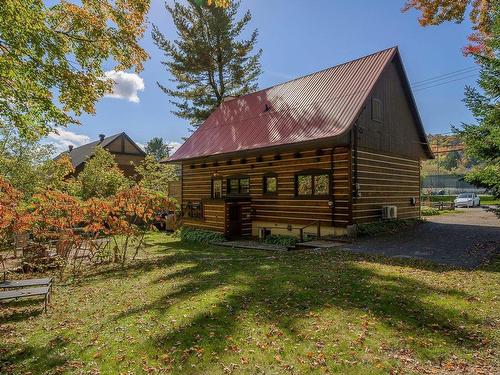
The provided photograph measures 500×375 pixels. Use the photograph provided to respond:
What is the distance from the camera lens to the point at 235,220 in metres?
16.8

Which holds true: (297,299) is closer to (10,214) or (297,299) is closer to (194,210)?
(10,214)

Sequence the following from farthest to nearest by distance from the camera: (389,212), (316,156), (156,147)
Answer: (156,147), (389,212), (316,156)

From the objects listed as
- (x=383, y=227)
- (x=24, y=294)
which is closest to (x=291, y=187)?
(x=383, y=227)

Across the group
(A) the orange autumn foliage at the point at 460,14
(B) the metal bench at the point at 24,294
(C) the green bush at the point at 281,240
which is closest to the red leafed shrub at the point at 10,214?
(B) the metal bench at the point at 24,294

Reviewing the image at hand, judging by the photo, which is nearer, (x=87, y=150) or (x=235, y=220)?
(x=235, y=220)

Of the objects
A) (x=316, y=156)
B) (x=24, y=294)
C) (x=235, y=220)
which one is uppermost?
(x=316, y=156)

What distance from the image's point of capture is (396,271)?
8023 millimetres

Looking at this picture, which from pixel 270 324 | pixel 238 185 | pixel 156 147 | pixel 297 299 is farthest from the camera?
pixel 156 147

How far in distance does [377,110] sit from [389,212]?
467 cm

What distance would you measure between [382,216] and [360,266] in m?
7.65

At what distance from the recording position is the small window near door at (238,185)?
1756 centimetres

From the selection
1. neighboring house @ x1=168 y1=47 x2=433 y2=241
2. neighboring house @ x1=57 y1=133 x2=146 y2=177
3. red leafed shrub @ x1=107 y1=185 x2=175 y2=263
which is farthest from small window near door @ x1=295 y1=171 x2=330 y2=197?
neighboring house @ x1=57 y1=133 x2=146 y2=177

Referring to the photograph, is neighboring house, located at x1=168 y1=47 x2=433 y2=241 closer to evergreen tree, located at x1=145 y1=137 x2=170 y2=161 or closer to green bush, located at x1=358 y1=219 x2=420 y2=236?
green bush, located at x1=358 y1=219 x2=420 y2=236

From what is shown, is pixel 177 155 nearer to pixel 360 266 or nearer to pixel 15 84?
pixel 15 84
